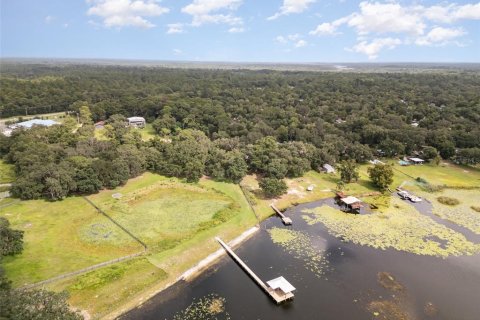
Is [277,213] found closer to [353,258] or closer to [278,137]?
[353,258]

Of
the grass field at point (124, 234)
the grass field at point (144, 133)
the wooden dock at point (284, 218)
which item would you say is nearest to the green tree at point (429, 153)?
the wooden dock at point (284, 218)

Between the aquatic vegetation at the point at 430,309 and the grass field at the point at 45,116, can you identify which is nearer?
the aquatic vegetation at the point at 430,309

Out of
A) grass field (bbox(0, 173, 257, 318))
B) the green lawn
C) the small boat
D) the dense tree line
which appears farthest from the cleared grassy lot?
the small boat

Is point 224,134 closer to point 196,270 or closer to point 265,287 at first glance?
point 196,270

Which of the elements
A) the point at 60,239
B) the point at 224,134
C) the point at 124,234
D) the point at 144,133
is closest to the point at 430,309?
the point at 124,234

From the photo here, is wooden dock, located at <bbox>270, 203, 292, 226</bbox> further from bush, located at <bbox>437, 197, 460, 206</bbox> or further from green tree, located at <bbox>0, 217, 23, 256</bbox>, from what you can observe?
green tree, located at <bbox>0, 217, 23, 256</bbox>

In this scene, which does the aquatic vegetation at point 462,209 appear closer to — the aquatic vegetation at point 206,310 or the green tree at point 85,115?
the aquatic vegetation at point 206,310
